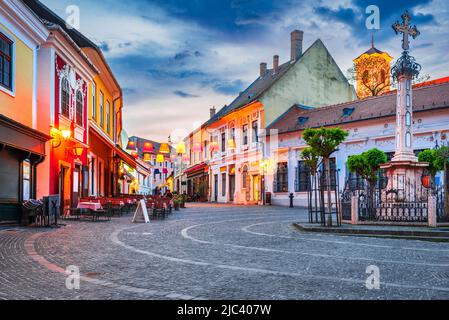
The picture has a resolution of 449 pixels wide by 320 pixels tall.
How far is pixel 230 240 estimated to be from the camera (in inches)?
444

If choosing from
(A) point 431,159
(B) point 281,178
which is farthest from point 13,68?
(B) point 281,178

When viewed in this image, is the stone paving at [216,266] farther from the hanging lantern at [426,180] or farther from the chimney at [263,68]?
the chimney at [263,68]

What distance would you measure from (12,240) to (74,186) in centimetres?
938

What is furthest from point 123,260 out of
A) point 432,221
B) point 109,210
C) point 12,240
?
point 109,210

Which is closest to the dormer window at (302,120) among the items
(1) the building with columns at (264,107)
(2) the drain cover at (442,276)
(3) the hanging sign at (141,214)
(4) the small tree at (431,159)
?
(1) the building with columns at (264,107)

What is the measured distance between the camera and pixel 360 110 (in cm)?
3008

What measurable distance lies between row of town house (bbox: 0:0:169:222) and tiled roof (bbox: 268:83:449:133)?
16.2 meters

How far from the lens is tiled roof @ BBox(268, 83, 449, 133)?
2605cm

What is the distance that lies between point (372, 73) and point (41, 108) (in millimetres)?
32269

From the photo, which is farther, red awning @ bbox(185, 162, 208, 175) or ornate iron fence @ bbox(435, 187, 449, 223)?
red awning @ bbox(185, 162, 208, 175)

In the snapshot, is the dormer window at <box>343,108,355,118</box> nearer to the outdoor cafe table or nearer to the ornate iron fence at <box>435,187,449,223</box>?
the ornate iron fence at <box>435,187,449,223</box>

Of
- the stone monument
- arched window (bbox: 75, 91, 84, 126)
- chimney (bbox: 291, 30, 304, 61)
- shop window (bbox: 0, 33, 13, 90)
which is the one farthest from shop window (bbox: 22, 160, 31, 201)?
chimney (bbox: 291, 30, 304, 61)

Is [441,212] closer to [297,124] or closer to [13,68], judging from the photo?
[13,68]
